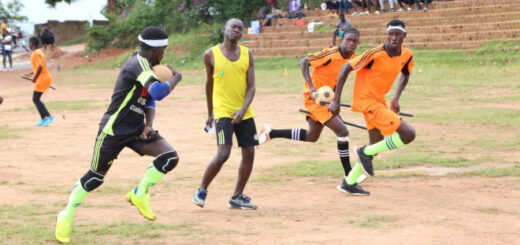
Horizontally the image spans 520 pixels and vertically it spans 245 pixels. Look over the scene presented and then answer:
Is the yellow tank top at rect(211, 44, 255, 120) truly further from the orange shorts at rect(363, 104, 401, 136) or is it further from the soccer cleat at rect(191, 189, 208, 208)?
the orange shorts at rect(363, 104, 401, 136)

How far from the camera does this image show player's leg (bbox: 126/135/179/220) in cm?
632

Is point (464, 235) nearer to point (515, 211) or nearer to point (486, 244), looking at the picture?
point (486, 244)

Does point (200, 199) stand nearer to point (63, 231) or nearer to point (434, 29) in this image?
point (63, 231)

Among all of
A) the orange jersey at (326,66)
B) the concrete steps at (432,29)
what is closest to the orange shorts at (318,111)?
the orange jersey at (326,66)

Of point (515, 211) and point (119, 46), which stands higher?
point (515, 211)

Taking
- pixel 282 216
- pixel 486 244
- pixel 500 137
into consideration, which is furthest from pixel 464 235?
pixel 500 137

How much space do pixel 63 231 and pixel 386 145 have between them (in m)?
3.38

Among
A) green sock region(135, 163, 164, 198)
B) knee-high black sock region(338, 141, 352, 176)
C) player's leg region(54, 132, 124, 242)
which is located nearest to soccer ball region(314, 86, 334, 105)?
knee-high black sock region(338, 141, 352, 176)

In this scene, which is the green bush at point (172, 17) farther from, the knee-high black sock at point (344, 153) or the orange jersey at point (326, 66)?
the knee-high black sock at point (344, 153)

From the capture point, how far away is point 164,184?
28.6ft

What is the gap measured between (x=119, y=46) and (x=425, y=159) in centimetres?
3294

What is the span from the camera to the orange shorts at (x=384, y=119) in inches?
301

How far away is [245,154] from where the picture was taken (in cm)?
730

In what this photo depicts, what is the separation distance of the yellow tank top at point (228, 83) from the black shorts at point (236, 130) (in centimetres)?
6
